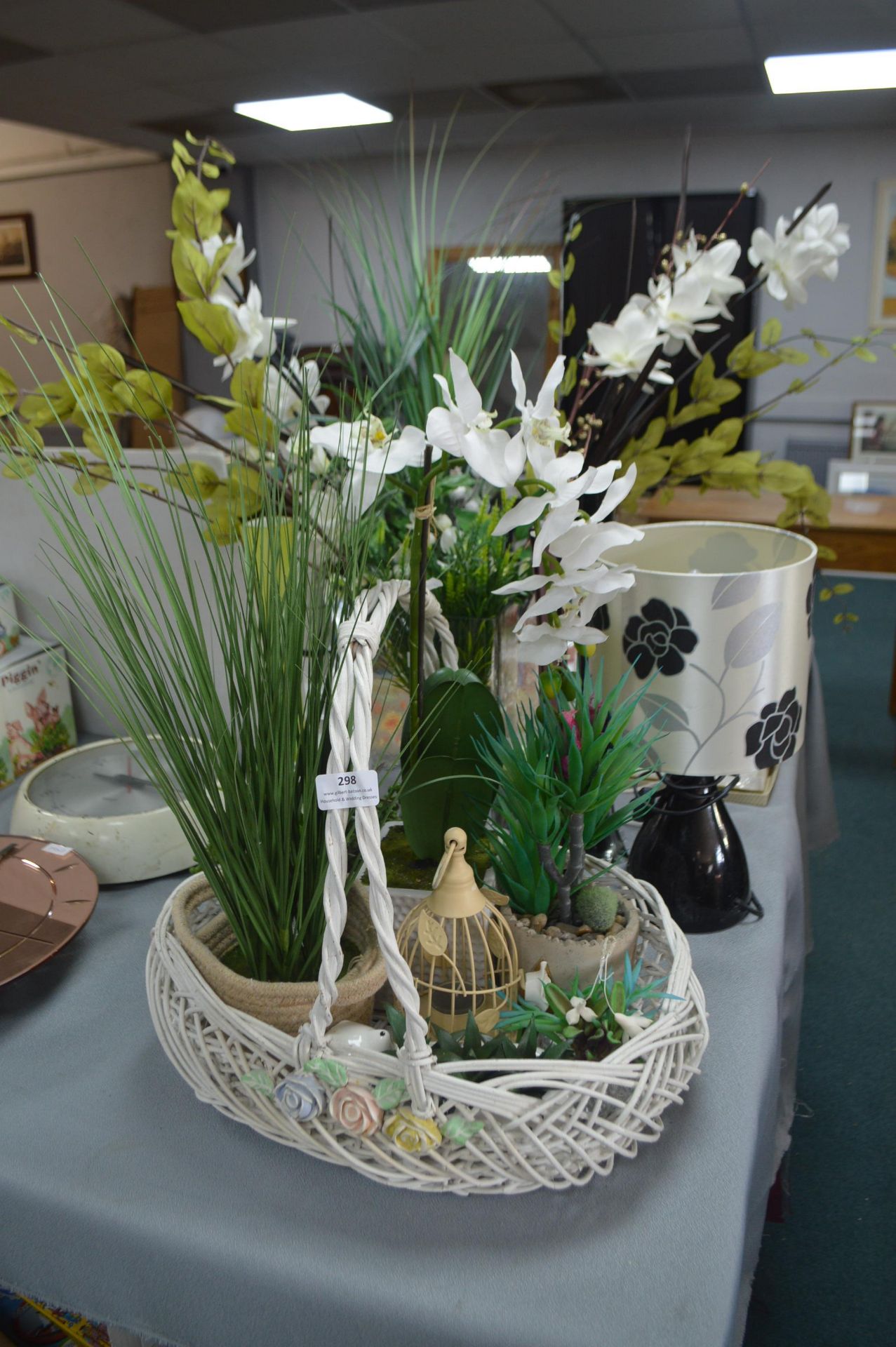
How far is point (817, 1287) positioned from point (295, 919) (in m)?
0.98

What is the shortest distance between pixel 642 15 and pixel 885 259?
264 cm

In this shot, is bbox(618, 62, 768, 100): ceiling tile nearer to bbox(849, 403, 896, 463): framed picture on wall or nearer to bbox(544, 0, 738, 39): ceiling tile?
bbox(544, 0, 738, 39): ceiling tile

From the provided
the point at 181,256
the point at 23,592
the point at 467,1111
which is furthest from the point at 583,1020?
the point at 23,592

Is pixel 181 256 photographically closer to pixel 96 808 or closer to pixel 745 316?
pixel 96 808

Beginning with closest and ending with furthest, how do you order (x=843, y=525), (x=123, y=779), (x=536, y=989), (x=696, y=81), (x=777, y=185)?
(x=536, y=989), (x=123, y=779), (x=843, y=525), (x=696, y=81), (x=777, y=185)

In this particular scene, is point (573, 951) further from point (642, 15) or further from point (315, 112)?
point (315, 112)

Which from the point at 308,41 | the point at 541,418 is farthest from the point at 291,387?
the point at 308,41

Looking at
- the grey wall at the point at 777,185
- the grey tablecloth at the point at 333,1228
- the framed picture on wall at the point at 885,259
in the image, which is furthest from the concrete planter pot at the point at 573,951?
the framed picture on wall at the point at 885,259

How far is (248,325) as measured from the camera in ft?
2.77

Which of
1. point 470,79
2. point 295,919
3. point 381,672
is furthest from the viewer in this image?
point 470,79

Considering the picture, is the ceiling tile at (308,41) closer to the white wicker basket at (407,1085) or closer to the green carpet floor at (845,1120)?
the green carpet floor at (845,1120)

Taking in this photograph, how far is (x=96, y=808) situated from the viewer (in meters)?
1.04

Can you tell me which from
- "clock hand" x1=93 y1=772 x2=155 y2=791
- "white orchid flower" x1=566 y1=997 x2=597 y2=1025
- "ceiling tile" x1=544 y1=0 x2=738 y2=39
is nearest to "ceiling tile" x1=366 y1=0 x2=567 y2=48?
"ceiling tile" x1=544 y1=0 x2=738 y2=39

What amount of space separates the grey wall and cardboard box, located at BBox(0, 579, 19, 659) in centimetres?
445
